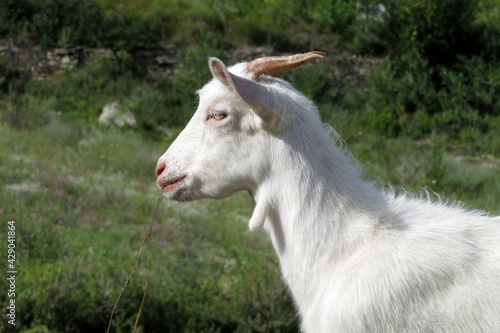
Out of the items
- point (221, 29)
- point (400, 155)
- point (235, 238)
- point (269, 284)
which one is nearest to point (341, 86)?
point (221, 29)

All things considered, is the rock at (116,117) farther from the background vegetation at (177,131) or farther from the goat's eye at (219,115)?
the goat's eye at (219,115)

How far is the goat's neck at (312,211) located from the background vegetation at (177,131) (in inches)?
24.7

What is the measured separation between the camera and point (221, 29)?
16.2 metres

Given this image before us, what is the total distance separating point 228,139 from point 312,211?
1.62 feet

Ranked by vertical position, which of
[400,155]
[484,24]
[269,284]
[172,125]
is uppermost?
[484,24]

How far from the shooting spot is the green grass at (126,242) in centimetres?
457

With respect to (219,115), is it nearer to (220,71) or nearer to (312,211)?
(220,71)

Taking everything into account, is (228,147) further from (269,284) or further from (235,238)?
(235,238)

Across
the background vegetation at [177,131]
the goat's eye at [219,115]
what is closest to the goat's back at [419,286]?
the background vegetation at [177,131]

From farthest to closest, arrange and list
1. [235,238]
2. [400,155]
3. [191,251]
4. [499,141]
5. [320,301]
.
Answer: [499,141] → [400,155] → [235,238] → [191,251] → [320,301]

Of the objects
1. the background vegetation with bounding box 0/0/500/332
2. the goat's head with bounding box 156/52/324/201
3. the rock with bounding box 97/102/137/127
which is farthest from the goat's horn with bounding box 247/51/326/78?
the rock with bounding box 97/102/137/127

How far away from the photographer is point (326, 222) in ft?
7.34

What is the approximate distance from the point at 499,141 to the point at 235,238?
8713 millimetres

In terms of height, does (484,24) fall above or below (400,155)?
above
